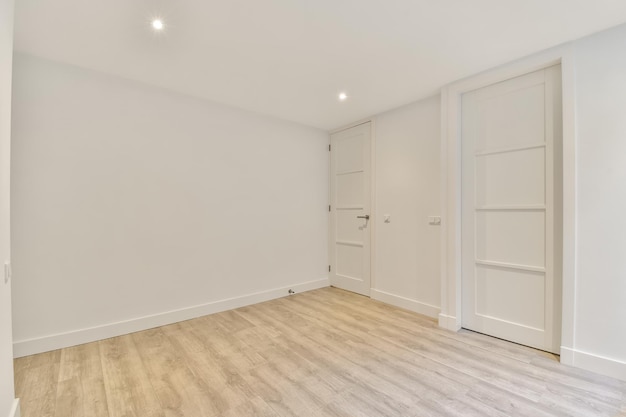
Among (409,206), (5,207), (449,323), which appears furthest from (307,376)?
(409,206)

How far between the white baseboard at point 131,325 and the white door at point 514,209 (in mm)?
2516

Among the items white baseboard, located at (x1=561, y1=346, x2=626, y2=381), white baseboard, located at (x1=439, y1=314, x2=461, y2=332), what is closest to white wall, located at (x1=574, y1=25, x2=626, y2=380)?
white baseboard, located at (x1=561, y1=346, x2=626, y2=381)

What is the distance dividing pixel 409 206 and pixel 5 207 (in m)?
3.46

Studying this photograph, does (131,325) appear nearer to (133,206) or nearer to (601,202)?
(133,206)

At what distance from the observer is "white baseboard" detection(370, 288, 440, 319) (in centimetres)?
323

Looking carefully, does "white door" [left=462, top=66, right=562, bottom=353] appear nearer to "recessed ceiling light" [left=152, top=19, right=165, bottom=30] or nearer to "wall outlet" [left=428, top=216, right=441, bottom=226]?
"wall outlet" [left=428, top=216, right=441, bottom=226]

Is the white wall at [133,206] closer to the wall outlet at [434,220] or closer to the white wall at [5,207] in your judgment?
the white wall at [5,207]

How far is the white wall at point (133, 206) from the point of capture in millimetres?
2430

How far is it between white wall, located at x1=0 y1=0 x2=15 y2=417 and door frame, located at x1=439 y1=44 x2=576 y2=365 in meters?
3.29

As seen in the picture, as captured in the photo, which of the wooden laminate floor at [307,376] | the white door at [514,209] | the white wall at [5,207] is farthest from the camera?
the white door at [514,209]

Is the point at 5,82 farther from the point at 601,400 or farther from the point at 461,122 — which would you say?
the point at 601,400

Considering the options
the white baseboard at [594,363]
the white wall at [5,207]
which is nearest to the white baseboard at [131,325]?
the white wall at [5,207]

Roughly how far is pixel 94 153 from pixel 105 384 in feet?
6.57

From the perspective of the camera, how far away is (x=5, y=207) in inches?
58.8
